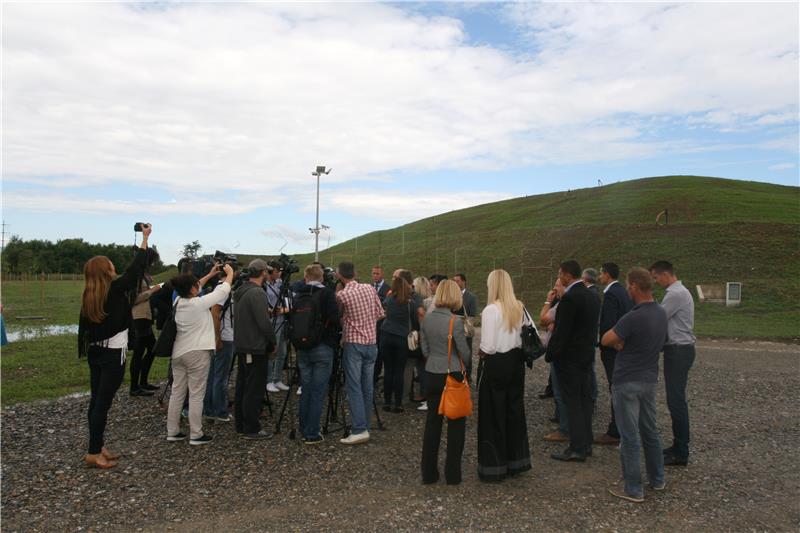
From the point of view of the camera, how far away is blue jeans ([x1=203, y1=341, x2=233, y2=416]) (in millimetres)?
7727

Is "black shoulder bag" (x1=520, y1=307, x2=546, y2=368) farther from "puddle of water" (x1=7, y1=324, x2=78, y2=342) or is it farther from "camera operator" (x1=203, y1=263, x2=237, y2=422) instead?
"puddle of water" (x1=7, y1=324, x2=78, y2=342)

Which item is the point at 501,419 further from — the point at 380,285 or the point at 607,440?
the point at 380,285

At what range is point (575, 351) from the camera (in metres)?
6.33

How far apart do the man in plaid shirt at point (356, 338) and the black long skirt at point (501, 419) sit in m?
1.84

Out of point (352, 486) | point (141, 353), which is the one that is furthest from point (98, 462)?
point (141, 353)

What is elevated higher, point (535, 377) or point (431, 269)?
point (431, 269)

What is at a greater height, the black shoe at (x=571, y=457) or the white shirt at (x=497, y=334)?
the white shirt at (x=497, y=334)

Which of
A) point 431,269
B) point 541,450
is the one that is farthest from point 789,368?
point 431,269

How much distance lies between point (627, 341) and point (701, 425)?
145 inches

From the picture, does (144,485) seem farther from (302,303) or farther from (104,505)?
(302,303)

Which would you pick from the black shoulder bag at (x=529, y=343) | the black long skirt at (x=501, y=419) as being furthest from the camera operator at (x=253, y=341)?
the black shoulder bag at (x=529, y=343)

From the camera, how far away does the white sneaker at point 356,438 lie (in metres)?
6.98

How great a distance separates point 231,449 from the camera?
22.1 feet

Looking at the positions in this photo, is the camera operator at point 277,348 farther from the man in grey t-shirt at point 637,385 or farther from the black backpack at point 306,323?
the man in grey t-shirt at point 637,385
